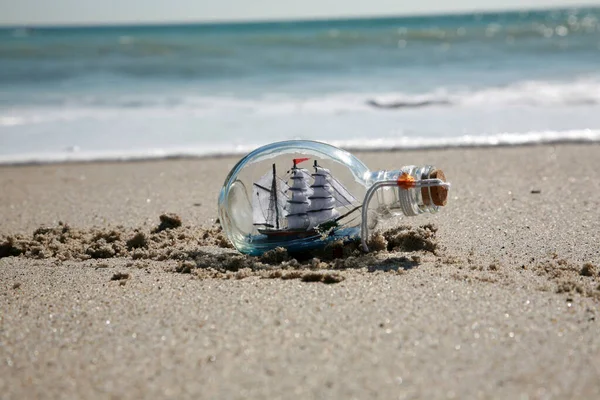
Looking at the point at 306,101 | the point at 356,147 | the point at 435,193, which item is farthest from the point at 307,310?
the point at 306,101

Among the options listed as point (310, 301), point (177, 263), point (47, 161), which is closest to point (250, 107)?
point (47, 161)

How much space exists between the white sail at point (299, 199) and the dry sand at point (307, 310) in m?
0.15

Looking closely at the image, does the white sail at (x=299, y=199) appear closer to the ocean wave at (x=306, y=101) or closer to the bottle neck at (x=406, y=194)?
the bottle neck at (x=406, y=194)

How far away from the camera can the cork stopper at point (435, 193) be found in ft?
8.44

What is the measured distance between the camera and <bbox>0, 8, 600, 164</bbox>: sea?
621 cm

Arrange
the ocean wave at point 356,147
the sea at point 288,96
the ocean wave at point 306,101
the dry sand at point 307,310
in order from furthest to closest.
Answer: the ocean wave at point 306,101
the sea at point 288,96
the ocean wave at point 356,147
the dry sand at point 307,310

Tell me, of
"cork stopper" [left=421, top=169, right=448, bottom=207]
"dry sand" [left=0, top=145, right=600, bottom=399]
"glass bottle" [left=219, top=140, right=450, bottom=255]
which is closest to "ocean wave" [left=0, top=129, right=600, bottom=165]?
"dry sand" [left=0, top=145, right=600, bottom=399]

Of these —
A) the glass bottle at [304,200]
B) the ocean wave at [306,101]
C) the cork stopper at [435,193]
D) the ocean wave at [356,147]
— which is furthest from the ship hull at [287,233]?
the ocean wave at [306,101]

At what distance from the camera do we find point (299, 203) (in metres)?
2.66

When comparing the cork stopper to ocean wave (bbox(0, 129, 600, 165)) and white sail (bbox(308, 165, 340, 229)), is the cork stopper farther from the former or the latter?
ocean wave (bbox(0, 129, 600, 165))

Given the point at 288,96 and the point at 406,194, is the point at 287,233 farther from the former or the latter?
the point at 288,96

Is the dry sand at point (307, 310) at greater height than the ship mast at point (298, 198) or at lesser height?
lesser

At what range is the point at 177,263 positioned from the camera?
288 cm

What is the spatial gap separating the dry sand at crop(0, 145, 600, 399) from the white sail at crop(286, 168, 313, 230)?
0.49 feet
